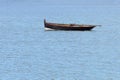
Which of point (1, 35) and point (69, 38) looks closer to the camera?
point (69, 38)

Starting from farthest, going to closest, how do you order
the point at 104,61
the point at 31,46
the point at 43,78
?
1. the point at 31,46
2. the point at 104,61
3. the point at 43,78

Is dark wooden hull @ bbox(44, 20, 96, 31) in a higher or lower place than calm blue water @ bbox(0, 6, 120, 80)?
higher

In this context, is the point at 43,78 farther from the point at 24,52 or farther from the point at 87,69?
the point at 24,52

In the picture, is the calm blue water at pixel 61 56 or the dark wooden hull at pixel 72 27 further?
the dark wooden hull at pixel 72 27

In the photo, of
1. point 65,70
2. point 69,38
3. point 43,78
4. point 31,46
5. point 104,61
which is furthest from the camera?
point 69,38

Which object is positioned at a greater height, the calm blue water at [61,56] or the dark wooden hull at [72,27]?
the dark wooden hull at [72,27]

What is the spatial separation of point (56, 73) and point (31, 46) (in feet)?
71.8

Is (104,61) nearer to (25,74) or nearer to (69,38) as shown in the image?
(25,74)

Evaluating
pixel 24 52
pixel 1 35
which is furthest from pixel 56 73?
pixel 1 35

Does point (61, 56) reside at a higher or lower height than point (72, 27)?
lower

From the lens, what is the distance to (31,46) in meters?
66.6

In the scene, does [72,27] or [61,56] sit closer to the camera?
[61,56]

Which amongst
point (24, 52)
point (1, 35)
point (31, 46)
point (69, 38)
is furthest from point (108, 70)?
point (1, 35)

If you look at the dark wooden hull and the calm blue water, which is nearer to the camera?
the calm blue water
